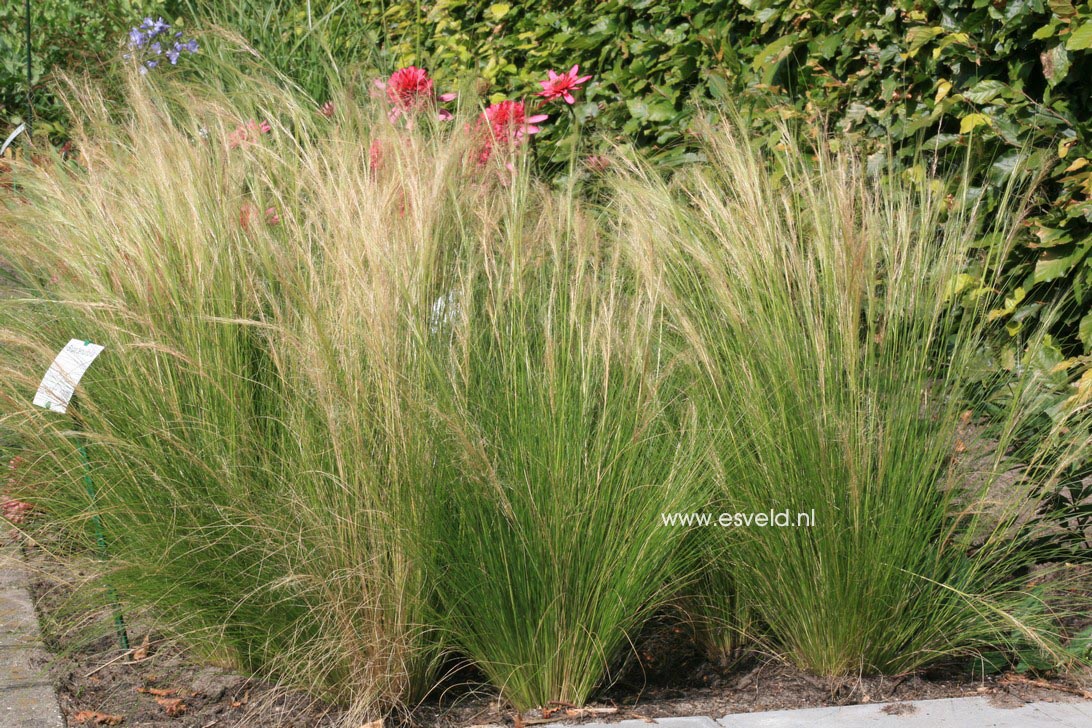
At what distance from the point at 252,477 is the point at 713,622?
1.23m

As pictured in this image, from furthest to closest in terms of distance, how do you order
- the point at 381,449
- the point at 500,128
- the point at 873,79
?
the point at 500,128, the point at 873,79, the point at 381,449

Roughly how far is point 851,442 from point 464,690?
3.69ft

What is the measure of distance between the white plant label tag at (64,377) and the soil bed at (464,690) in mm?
415

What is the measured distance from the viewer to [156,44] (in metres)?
6.64

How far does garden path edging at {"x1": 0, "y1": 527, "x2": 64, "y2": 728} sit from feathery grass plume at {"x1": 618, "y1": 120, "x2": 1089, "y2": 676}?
162cm

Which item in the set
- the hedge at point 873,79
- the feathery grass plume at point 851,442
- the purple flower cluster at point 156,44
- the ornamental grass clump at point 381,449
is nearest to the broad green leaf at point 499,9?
the hedge at point 873,79

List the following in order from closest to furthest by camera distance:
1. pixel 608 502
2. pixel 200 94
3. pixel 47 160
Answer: pixel 608 502, pixel 47 160, pixel 200 94

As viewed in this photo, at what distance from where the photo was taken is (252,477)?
2705 mm

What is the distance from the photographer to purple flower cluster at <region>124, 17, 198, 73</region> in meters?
6.38

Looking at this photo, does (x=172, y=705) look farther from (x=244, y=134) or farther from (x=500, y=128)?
(x=500, y=128)

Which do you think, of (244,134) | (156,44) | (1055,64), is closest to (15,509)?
(244,134)

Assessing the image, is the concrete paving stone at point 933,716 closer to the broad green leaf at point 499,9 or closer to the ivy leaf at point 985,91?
the ivy leaf at point 985,91

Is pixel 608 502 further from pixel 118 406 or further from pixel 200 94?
pixel 200 94

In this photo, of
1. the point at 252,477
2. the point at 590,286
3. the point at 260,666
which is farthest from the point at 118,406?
the point at 590,286
